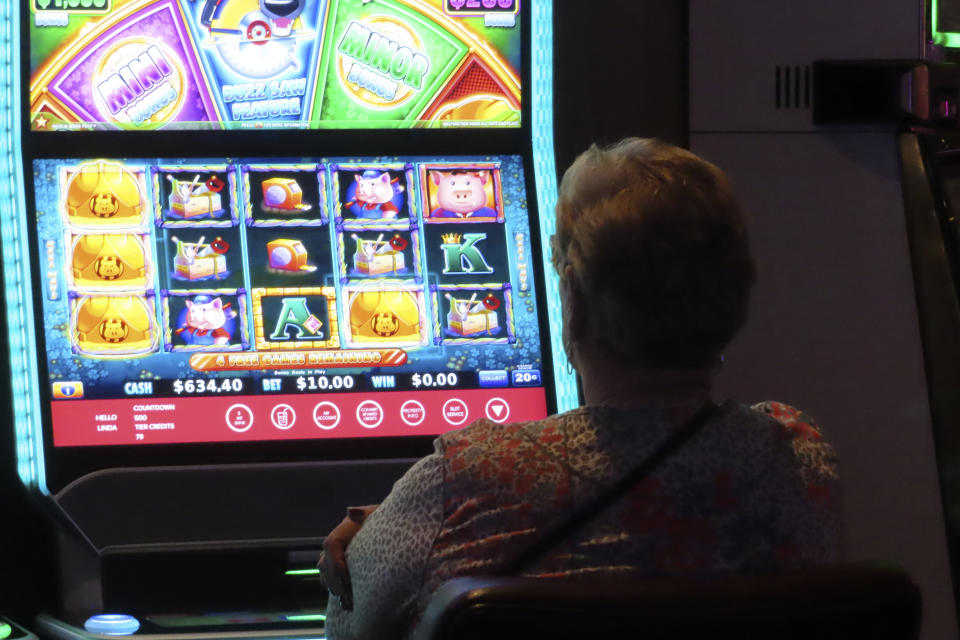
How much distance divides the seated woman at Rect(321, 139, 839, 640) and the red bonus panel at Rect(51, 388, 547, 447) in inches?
29.2

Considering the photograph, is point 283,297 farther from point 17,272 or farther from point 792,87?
point 792,87

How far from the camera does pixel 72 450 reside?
6.59ft

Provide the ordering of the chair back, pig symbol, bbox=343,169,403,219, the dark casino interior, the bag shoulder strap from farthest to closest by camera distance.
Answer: the dark casino interior < pig symbol, bbox=343,169,403,219 < the bag shoulder strap < the chair back

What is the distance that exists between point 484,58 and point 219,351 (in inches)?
27.7

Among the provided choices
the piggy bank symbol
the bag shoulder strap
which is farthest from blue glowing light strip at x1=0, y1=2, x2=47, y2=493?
the bag shoulder strap

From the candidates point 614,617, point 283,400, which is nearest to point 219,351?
point 283,400

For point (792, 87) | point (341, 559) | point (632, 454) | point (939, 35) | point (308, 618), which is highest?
point (939, 35)

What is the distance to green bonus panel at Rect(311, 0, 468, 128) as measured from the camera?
7.22 feet

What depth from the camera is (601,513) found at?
1259 millimetres

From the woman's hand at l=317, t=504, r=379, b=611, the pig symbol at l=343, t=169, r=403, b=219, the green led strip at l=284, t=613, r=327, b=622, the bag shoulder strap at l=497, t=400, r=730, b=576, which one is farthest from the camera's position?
the pig symbol at l=343, t=169, r=403, b=219

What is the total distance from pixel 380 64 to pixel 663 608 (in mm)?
1360

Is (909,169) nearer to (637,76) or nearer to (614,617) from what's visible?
(637,76)

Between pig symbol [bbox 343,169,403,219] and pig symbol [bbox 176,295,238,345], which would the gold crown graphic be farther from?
pig symbol [bbox 176,295,238,345]

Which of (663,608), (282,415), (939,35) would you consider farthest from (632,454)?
(939,35)
